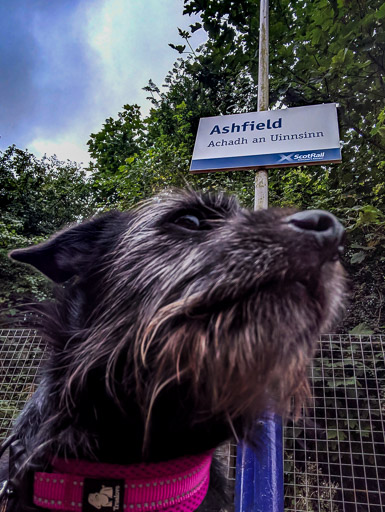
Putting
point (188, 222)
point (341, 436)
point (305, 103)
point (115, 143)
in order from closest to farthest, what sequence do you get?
1. point (188, 222)
2. point (341, 436)
3. point (305, 103)
4. point (115, 143)

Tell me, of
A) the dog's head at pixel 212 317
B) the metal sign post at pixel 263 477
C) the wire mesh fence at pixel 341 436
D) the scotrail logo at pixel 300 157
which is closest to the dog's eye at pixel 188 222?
the dog's head at pixel 212 317

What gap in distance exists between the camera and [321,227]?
3.36 feet

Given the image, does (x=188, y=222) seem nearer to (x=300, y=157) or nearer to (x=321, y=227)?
(x=321, y=227)

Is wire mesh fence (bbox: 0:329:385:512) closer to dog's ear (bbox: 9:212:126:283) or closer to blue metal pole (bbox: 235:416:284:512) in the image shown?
blue metal pole (bbox: 235:416:284:512)

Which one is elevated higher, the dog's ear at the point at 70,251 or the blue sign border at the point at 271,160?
the blue sign border at the point at 271,160

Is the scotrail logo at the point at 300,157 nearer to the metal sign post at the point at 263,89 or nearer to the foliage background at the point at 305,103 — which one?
the metal sign post at the point at 263,89

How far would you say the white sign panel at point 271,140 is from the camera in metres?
3.03

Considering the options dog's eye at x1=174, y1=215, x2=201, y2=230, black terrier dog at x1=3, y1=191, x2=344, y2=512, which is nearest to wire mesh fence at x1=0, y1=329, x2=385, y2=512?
black terrier dog at x1=3, y1=191, x2=344, y2=512

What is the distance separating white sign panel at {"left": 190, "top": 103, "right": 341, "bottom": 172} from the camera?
3.03m

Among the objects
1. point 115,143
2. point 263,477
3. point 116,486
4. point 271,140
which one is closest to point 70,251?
point 116,486

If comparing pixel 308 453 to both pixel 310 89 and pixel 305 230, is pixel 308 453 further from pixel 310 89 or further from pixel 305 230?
pixel 310 89

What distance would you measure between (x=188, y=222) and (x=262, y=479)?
1815 mm

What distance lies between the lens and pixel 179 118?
6363 millimetres

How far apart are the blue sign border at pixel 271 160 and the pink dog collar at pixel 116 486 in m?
2.55
